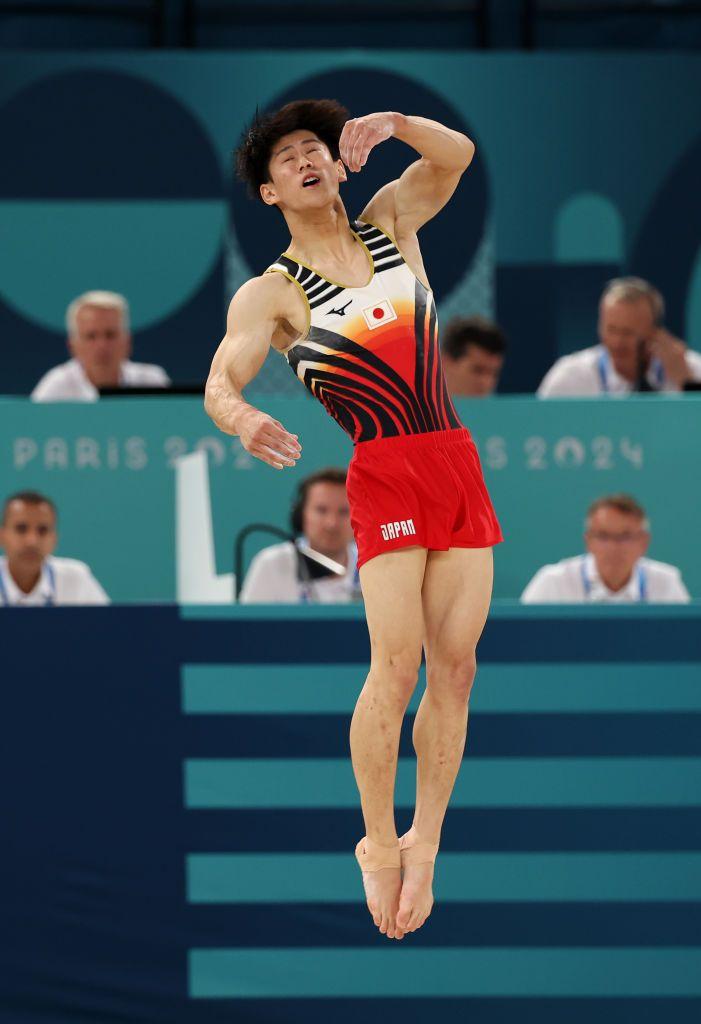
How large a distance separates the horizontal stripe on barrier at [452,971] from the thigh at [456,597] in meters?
2.93

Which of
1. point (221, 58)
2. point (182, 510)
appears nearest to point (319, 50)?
point (221, 58)

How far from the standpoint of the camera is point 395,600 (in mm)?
4078

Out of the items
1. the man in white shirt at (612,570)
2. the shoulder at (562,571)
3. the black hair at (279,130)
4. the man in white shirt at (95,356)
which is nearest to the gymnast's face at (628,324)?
the man in white shirt at (612,570)

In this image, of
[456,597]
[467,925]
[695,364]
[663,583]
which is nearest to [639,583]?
[663,583]

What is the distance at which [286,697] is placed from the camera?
21.9 ft

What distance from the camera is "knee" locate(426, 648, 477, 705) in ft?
13.8

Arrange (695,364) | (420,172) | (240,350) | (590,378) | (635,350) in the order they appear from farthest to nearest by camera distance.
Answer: (695,364), (590,378), (635,350), (420,172), (240,350)

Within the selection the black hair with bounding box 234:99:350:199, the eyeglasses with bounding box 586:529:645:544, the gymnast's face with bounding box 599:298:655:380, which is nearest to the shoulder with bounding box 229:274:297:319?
the black hair with bounding box 234:99:350:199

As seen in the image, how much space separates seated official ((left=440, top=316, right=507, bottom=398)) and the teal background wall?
0.50m

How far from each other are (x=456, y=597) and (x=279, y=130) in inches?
50.9

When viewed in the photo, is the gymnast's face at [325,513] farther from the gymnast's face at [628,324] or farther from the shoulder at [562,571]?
the gymnast's face at [628,324]

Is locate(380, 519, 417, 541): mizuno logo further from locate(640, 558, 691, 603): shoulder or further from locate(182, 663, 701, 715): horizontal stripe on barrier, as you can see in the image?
locate(640, 558, 691, 603): shoulder

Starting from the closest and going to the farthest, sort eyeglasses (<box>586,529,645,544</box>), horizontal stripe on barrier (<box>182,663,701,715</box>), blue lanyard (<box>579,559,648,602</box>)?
1. horizontal stripe on barrier (<box>182,663,701,715</box>)
2. eyeglasses (<box>586,529,645,544</box>)
3. blue lanyard (<box>579,559,648,602</box>)

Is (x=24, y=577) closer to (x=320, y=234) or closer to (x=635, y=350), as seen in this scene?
(x=635, y=350)
